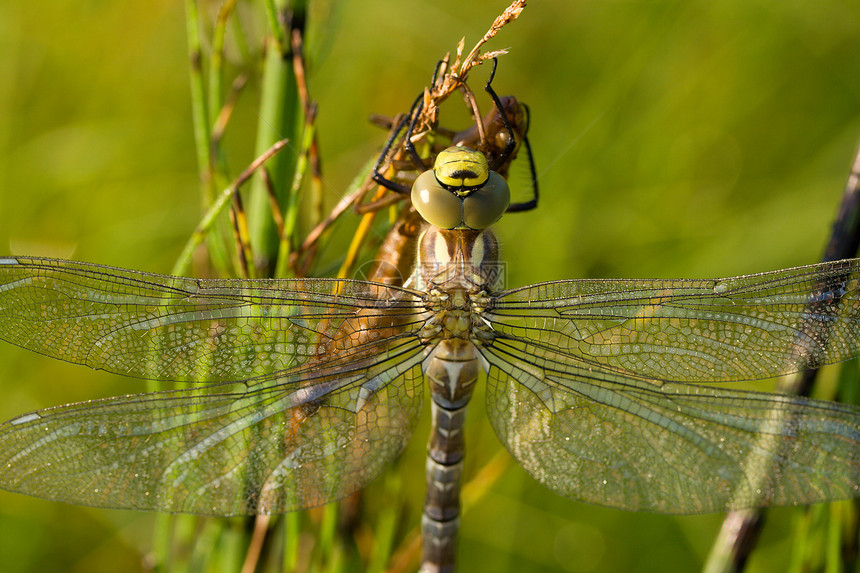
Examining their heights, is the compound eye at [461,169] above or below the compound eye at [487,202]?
above

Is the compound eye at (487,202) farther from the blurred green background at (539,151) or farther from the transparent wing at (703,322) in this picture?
the blurred green background at (539,151)

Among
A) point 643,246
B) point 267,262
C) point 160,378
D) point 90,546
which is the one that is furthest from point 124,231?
point 643,246

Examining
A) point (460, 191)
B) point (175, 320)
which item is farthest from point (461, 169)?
point (175, 320)

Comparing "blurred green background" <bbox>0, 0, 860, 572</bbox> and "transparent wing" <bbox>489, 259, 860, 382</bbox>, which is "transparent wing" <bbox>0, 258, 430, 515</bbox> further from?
"blurred green background" <bbox>0, 0, 860, 572</bbox>

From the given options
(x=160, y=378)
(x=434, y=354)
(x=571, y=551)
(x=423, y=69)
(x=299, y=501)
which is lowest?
(x=571, y=551)

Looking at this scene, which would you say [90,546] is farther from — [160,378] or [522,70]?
[522,70]

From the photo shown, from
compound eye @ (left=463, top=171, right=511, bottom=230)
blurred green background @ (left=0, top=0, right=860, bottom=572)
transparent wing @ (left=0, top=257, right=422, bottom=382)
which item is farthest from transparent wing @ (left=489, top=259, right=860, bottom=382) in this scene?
blurred green background @ (left=0, top=0, right=860, bottom=572)

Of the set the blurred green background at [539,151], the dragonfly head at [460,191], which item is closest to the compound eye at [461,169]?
the dragonfly head at [460,191]

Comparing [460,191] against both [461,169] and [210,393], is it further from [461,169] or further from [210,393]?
[210,393]
